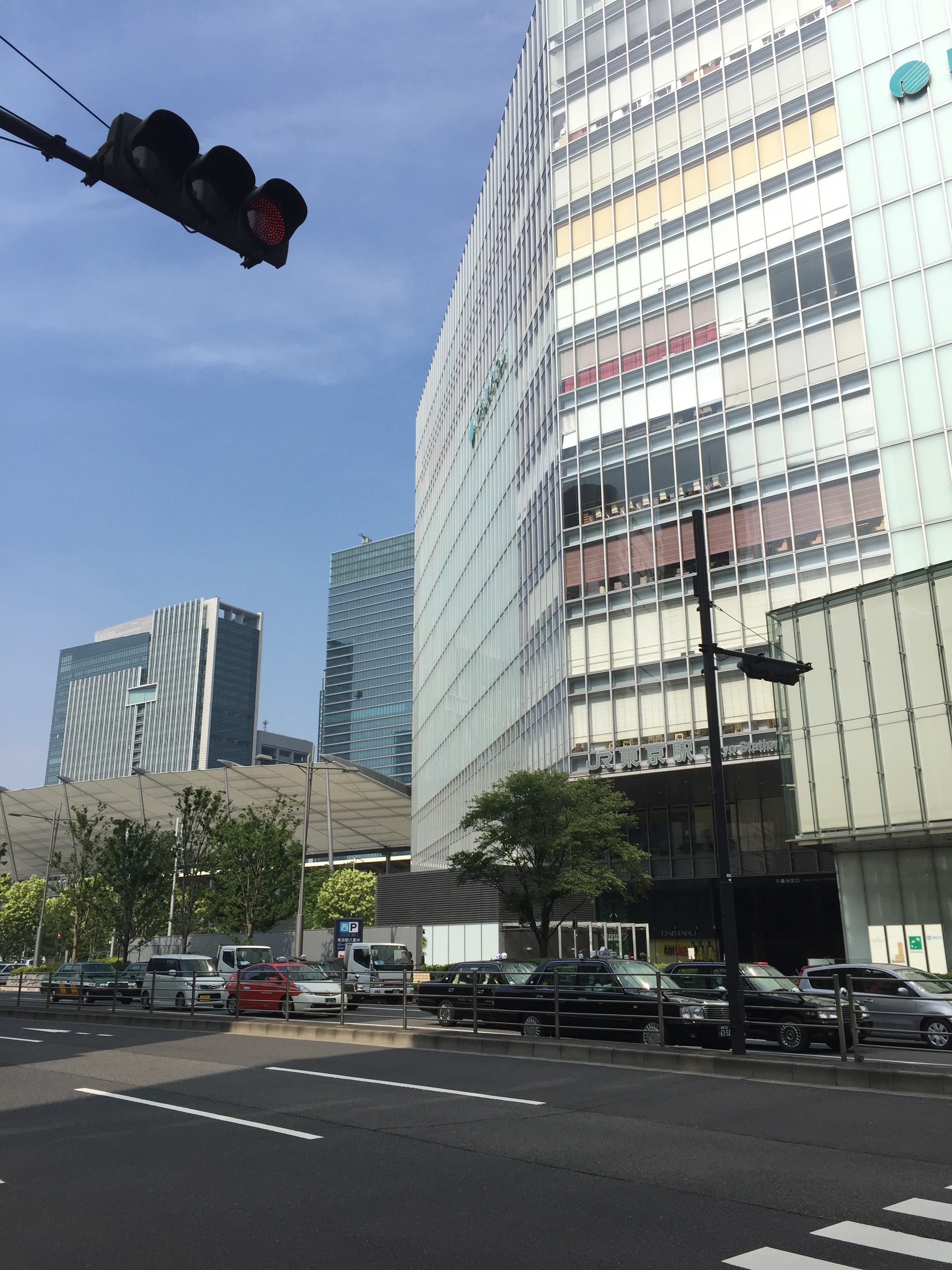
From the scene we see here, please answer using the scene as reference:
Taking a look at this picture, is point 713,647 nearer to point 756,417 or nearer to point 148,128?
point 148,128

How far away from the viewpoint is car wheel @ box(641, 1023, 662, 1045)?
1816 centimetres

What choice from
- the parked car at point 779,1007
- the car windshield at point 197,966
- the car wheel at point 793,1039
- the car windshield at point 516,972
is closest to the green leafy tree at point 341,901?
the car windshield at point 197,966

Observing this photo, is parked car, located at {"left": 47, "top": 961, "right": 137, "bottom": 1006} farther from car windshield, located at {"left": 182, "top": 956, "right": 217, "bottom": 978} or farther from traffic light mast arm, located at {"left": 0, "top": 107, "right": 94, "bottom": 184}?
traffic light mast arm, located at {"left": 0, "top": 107, "right": 94, "bottom": 184}

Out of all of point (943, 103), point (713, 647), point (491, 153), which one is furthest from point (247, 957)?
point (491, 153)

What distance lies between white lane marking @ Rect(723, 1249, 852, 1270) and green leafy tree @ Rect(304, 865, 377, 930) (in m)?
92.7

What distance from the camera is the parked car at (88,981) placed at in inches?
1406

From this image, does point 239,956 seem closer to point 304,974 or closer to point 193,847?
point 304,974

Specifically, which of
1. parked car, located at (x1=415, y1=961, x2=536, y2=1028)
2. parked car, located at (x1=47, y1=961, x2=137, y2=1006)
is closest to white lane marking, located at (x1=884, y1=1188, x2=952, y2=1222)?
parked car, located at (x1=415, y1=961, x2=536, y2=1028)

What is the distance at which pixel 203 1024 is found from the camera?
23.1m

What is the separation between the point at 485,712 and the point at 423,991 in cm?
3716

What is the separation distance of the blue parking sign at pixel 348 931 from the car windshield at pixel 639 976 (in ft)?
84.7

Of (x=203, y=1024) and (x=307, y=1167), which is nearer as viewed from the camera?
(x=307, y=1167)

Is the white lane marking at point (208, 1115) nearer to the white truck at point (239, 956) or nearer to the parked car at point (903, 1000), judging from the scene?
the parked car at point (903, 1000)

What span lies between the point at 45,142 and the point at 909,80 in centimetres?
4842
